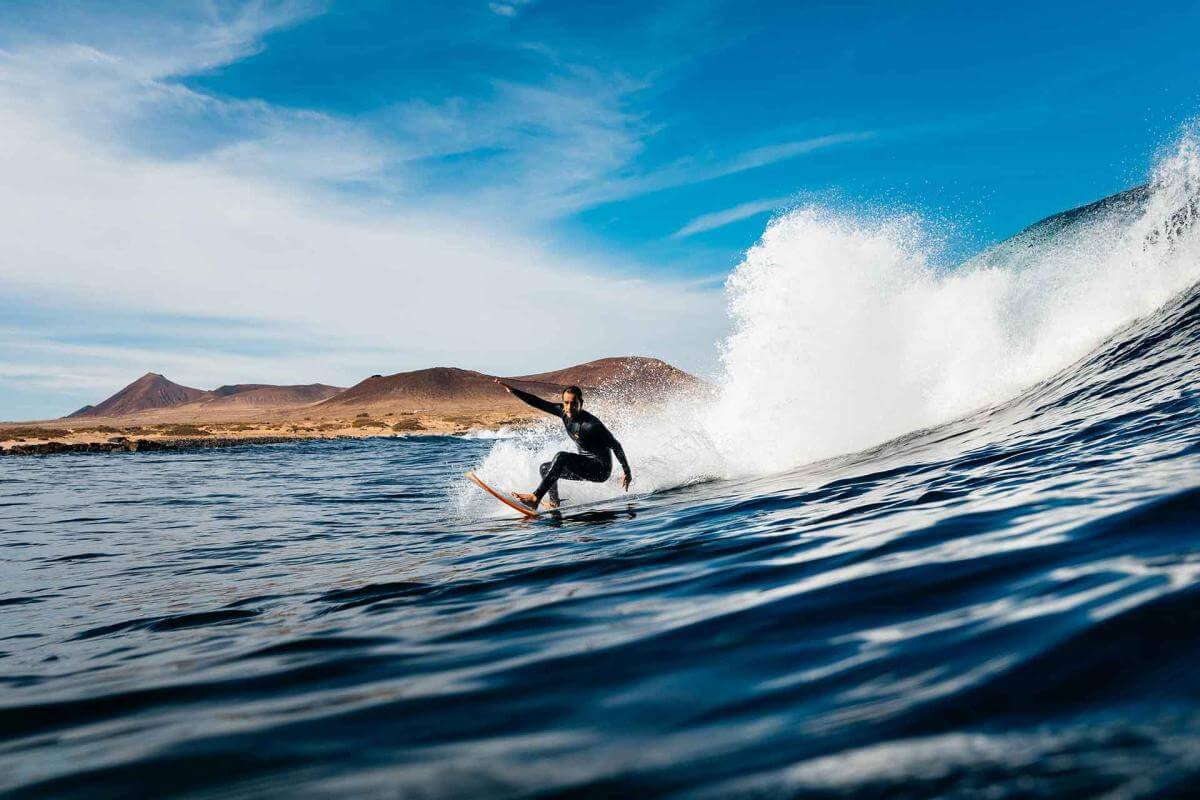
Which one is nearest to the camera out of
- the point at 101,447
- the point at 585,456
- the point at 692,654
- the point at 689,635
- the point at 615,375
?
the point at 692,654

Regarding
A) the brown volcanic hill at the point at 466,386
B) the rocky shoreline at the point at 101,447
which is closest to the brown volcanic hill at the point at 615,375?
the brown volcanic hill at the point at 466,386

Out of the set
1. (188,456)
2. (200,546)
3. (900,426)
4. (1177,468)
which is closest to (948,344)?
(900,426)

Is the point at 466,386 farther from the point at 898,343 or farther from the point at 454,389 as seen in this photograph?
the point at 898,343

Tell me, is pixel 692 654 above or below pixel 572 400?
below

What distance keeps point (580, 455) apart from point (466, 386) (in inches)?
5705

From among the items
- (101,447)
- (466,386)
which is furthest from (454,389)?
(101,447)

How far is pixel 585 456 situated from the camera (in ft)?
36.6

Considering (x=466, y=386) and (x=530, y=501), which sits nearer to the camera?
(x=530, y=501)

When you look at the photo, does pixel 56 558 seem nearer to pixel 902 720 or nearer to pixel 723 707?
pixel 723 707

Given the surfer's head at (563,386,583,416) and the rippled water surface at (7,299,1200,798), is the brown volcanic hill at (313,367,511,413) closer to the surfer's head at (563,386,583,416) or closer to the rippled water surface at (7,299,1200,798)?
the surfer's head at (563,386,583,416)

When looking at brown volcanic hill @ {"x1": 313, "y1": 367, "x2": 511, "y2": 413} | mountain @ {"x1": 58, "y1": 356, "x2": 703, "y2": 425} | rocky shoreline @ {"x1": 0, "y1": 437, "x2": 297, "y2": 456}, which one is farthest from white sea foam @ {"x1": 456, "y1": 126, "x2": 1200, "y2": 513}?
brown volcanic hill @ {"x1": 313, "y1": 367, "x2": 511, "y2": 413}

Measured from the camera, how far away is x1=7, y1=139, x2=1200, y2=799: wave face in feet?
6.58

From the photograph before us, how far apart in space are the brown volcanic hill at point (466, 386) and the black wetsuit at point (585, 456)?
11153cm

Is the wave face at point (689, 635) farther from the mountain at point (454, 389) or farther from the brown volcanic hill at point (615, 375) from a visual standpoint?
the brown volcanic hill at point (615, 375)
